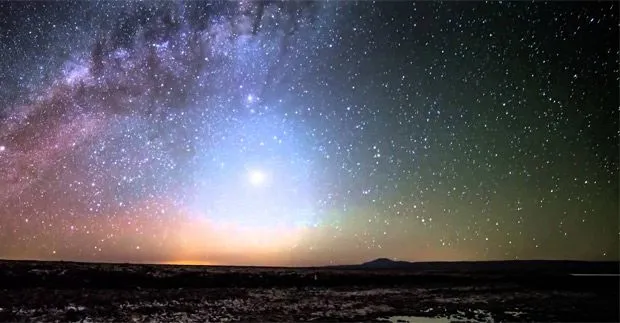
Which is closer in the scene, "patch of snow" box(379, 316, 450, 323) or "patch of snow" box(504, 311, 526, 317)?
"patch of snow" box(379, 316, 450, 323)

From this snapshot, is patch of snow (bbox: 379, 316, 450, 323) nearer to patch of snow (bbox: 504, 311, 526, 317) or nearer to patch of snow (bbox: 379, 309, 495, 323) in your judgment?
patch of snow (bbox: 379, 309, 495, 323)

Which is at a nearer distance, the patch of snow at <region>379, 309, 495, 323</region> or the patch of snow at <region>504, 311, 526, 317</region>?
the patch of snow at <region>379, 309, 495, 323</region>

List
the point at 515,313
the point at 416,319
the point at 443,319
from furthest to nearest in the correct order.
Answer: the point at 515,313, the point at 443,319, the point at 416,319

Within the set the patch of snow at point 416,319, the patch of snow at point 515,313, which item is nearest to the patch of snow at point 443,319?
the patch of snow at point 416,319

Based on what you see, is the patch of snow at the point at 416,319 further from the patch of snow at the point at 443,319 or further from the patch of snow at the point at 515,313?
the patch of snow at the point at 515,313

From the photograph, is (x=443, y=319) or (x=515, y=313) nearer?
(x=443, y=319)

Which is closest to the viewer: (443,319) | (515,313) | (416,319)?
(416,319)

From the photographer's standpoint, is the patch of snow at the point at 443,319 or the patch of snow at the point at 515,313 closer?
the patch of snow at the point at 443,319

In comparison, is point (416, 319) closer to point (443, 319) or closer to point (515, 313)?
point (443, 319)

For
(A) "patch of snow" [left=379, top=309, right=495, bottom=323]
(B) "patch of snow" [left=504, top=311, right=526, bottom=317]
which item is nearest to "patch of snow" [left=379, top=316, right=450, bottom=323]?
(A) "patch of snow" [left=379, top=309, right=495, bottom=323]

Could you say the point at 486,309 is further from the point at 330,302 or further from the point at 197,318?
the point at 197,318

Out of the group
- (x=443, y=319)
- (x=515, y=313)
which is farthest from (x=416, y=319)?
(x=515, y=313)

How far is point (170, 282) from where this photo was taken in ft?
92.7

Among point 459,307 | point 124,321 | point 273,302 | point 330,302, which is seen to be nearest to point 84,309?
point 124,321
